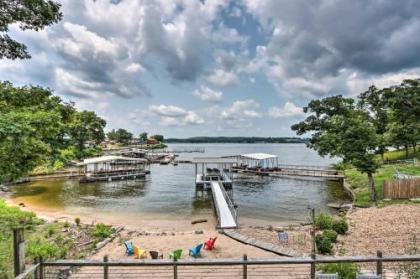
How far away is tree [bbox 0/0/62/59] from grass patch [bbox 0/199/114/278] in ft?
18.8

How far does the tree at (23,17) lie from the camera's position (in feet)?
25.4

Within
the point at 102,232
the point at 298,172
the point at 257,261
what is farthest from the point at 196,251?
the point at 298,172

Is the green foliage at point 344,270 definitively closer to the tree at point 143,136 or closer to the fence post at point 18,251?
the fence post at point 18,251

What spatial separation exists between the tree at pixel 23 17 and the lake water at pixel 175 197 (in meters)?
16.4

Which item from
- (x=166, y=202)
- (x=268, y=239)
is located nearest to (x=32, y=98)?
(x=268, y=239)

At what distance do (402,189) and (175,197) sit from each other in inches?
792

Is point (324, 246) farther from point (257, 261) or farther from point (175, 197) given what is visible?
point (175, 197)

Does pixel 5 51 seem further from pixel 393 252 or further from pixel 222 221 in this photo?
pixel 393 252

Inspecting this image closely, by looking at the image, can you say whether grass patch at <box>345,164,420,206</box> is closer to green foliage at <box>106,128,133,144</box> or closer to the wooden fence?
the wooden fence

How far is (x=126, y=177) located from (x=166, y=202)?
1957cm

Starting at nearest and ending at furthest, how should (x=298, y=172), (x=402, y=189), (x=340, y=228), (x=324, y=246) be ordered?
(x=324, y=246), (x=340, y=228), (x=402, y=189), (x=298, y=172)

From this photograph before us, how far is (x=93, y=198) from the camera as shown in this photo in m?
29.9

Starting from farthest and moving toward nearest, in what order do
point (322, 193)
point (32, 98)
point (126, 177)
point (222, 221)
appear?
point (126, 177), point (322, 193), point (222, 221), point (32, 98)

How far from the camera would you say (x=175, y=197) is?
102ft
